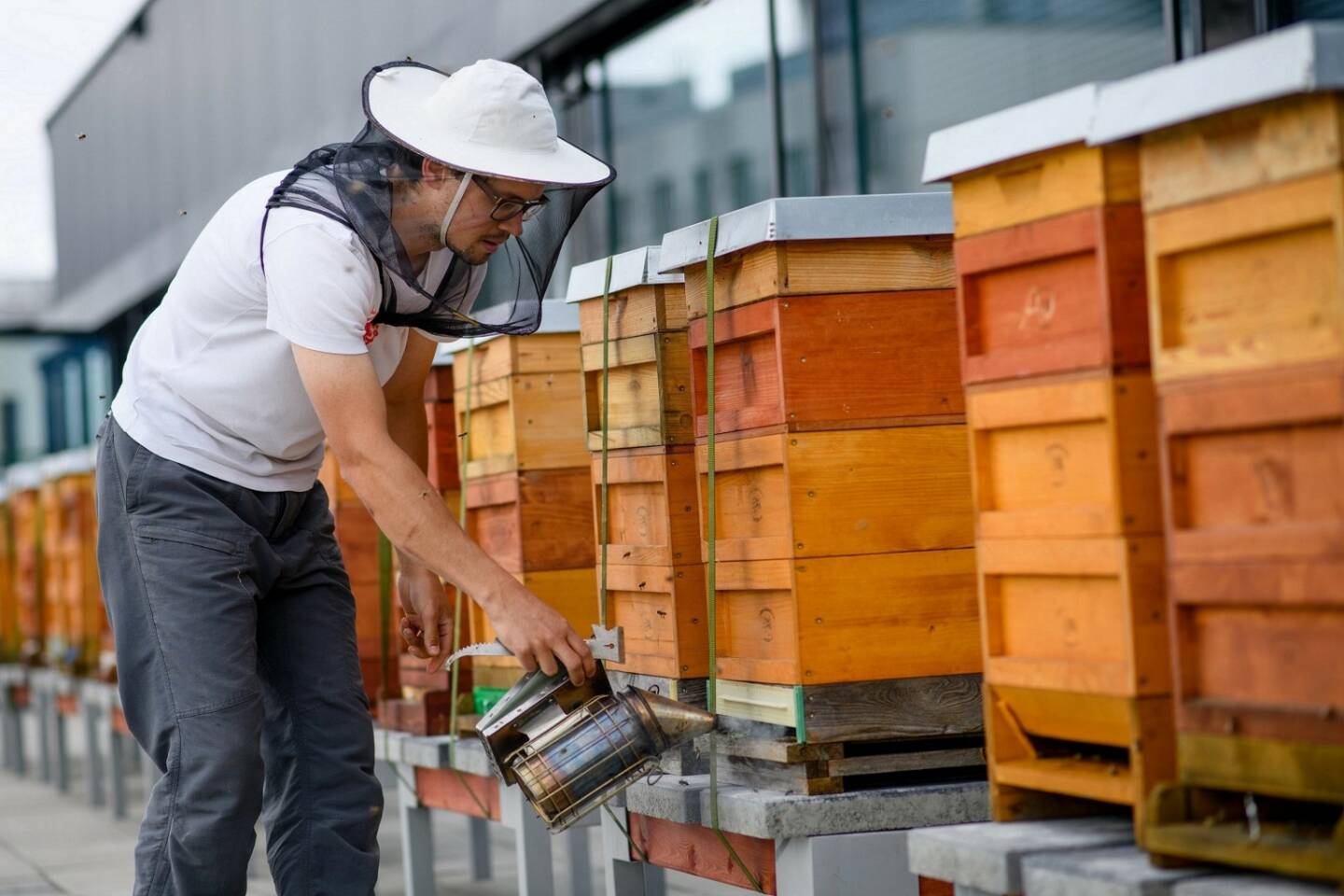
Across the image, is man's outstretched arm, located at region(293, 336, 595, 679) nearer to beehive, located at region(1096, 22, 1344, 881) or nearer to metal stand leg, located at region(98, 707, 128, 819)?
beehive, located at region(1096, 22, 1344, 881)

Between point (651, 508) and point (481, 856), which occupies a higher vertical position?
point (651, 508)

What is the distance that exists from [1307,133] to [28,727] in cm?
1354

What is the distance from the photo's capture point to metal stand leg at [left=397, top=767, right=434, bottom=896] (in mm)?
4324

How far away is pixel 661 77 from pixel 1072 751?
15.2 feet

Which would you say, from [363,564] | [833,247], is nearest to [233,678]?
[833,247]

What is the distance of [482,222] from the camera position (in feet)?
9.25

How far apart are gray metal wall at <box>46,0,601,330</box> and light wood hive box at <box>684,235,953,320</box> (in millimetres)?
3939

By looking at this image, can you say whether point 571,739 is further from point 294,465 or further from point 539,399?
point 539,399

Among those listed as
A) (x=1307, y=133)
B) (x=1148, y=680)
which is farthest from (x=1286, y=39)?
(x=1148, y=680)

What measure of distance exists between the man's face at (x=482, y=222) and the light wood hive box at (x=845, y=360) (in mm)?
399

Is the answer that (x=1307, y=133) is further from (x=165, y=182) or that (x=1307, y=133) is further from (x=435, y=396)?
(x=165, y=182)

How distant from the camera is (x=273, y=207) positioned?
2.79 metres

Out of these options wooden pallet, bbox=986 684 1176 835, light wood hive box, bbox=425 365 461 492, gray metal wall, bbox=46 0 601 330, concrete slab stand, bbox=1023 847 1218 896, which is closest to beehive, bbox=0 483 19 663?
gray metal wall, bbox=46 0 601 330

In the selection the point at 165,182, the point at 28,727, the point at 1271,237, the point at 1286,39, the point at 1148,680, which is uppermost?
the point at 165,182
